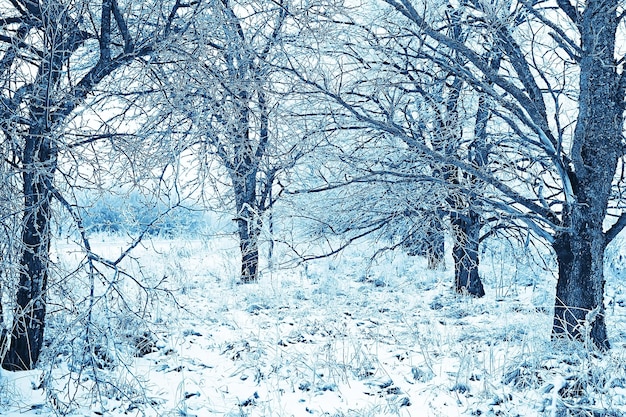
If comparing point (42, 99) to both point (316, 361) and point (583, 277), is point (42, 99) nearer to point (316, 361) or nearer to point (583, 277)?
point (316, 361)

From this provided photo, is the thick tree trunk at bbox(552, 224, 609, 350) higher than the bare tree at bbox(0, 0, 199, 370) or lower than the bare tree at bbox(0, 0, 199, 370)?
lower

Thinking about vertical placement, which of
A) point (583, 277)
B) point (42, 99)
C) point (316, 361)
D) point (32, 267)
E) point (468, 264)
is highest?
point (42, 99)

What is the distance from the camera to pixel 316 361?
15.4ft

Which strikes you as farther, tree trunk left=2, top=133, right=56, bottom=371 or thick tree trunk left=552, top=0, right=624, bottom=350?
thick tree trunk left=552, top=0, right=624, bottom=350

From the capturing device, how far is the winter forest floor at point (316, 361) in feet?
12.8

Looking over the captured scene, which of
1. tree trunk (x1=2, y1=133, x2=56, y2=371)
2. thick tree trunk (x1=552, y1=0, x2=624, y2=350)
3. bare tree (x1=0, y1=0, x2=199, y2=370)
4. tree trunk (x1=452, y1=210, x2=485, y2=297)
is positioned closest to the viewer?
bare tree (x1=0, y1=0, x2=199, y2=370)

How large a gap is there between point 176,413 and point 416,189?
11.6ft

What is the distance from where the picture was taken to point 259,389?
4.39 meters

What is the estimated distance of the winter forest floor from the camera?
3.91m

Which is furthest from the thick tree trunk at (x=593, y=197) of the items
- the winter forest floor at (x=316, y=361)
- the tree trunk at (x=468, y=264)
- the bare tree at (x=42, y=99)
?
the bare tree at (x=42, y=99)

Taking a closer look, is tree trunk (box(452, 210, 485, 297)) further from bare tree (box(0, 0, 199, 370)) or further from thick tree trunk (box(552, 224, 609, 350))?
bare tree (box(0, 0, 199, 370))

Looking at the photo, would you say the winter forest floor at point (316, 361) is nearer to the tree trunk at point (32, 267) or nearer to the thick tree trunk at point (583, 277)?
the tree trunk at point (32, 267)

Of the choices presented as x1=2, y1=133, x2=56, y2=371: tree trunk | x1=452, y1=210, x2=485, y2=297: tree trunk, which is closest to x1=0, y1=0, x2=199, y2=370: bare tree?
x1=2, y1=133, x2=56, y2=371: tree trunk

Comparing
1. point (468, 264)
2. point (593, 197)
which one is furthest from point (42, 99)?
point (468, 264)
